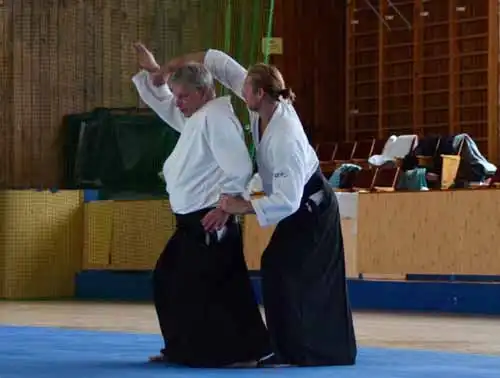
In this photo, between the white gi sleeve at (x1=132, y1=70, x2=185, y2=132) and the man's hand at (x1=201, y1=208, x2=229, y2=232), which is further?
the white gi sleeve at (x1=132, y1=70, x2=185, y2=132)

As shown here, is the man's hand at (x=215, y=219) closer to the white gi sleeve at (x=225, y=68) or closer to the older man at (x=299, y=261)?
the older man at (x=299, y=261)

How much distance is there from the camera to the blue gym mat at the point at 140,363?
515 centimetres

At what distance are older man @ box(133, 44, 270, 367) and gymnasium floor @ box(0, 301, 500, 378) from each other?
0.57 feet

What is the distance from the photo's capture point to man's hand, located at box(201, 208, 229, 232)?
5.36 meters

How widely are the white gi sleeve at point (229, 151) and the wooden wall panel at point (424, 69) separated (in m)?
13.7

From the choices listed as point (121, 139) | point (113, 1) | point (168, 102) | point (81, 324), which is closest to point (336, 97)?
point (113, 1)

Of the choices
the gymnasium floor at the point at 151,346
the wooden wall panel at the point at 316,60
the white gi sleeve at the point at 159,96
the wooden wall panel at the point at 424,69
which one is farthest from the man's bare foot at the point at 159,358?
the wooden wall panel at the point at 316,60

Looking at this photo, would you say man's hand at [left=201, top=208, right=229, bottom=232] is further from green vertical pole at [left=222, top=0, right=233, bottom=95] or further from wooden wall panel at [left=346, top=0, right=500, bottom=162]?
wooden wall panel at [left=346, top=0, right=500, bottom=162]

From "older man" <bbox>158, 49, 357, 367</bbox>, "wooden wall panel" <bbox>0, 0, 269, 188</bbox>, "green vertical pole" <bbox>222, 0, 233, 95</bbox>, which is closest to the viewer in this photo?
"older man" <bbox>158, 49, 357, 367</bbox>

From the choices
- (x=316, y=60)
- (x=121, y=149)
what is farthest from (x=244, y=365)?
(x=316, y=60)

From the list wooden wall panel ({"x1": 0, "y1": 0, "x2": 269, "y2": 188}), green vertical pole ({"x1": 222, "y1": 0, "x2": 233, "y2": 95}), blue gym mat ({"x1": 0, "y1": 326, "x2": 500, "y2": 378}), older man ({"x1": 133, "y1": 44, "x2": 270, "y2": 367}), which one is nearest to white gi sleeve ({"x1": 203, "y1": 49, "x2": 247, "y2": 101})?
older man ({"x1": 133, "y1": 44, "x2": 270, "y2": 367})

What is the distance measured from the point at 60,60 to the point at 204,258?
10.8 metres

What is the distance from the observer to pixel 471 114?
64.0 ft

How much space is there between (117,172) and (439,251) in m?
5.06
